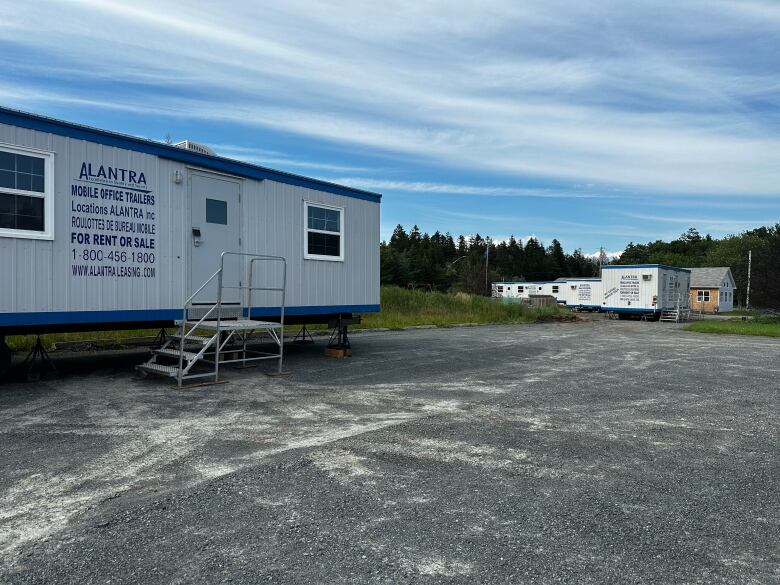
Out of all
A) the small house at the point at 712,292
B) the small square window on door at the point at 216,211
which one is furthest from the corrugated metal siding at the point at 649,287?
the small square window on door at the point at 216,211

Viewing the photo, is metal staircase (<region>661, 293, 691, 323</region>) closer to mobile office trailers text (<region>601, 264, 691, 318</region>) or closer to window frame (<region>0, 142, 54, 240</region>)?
mobile office trailers text (<region>601, 264, 691, 318</region>)

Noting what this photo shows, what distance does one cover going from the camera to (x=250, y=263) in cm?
917

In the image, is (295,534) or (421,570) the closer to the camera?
(421,570)

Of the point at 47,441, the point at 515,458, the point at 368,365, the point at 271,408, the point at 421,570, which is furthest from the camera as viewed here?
the point at 368,365

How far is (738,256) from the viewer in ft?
226

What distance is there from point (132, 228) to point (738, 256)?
250 feet

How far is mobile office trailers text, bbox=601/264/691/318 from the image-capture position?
29.9 metres

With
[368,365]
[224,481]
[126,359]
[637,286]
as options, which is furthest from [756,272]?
[224,481]

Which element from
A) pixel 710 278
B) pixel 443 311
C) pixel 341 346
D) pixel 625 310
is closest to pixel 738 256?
pixel 710 278

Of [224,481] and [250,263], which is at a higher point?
[250,263]

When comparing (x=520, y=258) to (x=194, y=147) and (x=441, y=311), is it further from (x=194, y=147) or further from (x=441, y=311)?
(x=194, y=147)

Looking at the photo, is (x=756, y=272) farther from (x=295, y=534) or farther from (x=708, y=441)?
(x=295, y=534)

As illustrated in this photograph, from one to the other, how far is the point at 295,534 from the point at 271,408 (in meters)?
3.30

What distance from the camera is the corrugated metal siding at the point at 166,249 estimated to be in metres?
6.87
